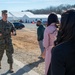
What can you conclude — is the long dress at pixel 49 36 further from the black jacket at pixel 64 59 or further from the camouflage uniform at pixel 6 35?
the black jacket at pixel 64 59

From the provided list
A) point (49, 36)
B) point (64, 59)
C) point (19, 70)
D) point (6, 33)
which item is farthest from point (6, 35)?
point (64, 59)

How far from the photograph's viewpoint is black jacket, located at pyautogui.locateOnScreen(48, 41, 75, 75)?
95.3 inches

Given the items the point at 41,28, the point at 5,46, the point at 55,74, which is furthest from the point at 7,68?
the point at 55,74

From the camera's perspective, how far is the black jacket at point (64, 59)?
2.42 meters

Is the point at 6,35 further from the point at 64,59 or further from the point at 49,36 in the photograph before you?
the point at 64,59

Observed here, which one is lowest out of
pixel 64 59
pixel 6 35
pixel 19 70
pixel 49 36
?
pixel 19 70

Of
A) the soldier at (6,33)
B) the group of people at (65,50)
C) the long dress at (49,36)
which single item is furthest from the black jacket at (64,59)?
the soldier at (6,33)

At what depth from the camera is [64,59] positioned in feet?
7.98

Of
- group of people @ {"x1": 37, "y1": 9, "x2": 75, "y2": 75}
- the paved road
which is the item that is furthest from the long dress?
group of people @ {"x1": 37, "y1": 9, "x2": 75, "y2": 75}

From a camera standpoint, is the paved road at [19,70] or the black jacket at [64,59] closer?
the black jacket at [64,59]

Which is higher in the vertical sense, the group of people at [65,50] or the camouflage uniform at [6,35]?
the group of people at [65,50]

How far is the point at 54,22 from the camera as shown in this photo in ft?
18.0

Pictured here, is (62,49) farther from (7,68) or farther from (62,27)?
(7,68)

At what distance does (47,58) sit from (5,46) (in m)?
3.01
